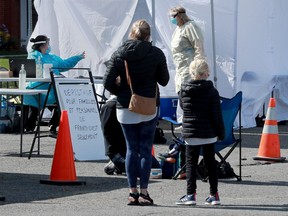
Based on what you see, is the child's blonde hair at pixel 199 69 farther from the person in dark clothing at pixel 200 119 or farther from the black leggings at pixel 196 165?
the black leggings at pixel 196 165

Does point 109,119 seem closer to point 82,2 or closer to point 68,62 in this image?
point 68,62

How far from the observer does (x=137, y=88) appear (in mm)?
9781

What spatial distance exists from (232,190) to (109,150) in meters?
1.86

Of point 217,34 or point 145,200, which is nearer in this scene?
point 145,200

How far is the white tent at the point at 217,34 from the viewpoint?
17.9 m

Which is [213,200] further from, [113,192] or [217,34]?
[217,34]

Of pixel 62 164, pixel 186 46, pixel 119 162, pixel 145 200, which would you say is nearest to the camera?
pixel 145 200

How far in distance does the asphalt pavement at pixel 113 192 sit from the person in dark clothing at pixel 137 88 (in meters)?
0.33

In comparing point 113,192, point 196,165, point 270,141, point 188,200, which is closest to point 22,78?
point 270,141

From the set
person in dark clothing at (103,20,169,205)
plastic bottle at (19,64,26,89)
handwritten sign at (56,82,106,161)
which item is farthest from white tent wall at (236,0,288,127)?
person in dark clothing at (103,20,169,205)

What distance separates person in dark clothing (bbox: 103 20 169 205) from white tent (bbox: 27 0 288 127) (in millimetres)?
7724

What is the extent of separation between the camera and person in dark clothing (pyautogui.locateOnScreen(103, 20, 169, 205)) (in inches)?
384

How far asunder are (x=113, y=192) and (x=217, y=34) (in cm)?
766

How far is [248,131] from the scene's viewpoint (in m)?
18.0
